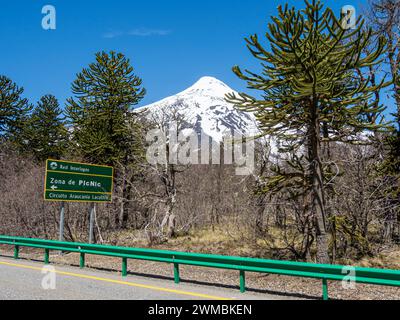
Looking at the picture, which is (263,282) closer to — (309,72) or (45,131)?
(309,72)

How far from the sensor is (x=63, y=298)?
671 centimetres

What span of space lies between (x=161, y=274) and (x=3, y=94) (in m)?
31.9

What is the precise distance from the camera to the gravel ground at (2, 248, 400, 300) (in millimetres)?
7582

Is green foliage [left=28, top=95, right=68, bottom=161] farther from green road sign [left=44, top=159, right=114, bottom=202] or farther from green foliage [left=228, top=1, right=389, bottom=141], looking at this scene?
green foliage [left=228, top=1, right=389, bottom=141]

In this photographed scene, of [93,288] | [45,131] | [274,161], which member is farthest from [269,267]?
[45,131]

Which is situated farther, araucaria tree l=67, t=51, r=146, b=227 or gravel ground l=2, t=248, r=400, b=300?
araucaria tree l=67, t=51, r=146, b=227

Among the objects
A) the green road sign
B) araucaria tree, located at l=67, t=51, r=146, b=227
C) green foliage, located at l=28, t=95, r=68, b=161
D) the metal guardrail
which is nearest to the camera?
the metal guardrail

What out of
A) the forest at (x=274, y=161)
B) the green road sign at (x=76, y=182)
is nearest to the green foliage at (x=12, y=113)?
the forest at (x=274, y=161)

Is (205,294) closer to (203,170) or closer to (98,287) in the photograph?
(98,287)

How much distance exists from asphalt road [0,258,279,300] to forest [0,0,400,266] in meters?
4.48

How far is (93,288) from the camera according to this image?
7723mm

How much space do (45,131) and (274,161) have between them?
1012 inches

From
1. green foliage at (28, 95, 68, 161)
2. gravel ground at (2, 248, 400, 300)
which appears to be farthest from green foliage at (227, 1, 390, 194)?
green foliage at (28, 95, 68, 161)
